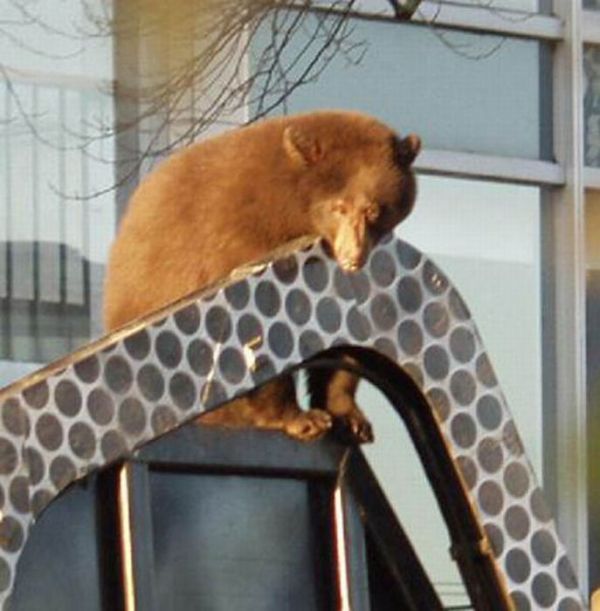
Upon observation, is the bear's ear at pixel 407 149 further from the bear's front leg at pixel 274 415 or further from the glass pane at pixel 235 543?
the glass pane at pixel 235 543

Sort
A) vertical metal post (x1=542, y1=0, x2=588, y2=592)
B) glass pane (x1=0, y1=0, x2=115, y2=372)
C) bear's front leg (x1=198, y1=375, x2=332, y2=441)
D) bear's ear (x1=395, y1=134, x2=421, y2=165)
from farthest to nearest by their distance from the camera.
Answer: vertical metal post (x1=542, y1=0, x2=588, y2=592), glass pane (x1=0, y1=0, x2=115, y2=372), bear's ear (x1=395, y1=134, x2=421, y2=165), bear's front leg (x1=198, y1=375, x2=332, y2=441)

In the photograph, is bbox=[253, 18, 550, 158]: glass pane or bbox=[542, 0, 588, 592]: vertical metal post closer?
bbox=[253, 18, 550, 158]: glass pane

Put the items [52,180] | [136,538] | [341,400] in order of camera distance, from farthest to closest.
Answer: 1. [52,180]
2. [341,400]
3. [136,538]

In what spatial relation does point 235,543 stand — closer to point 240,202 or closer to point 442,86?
point 240,202

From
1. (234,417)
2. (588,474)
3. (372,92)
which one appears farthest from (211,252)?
(372,92)

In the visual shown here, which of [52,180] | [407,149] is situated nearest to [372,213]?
[407,149]

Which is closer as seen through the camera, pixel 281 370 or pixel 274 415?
pixel 281 370

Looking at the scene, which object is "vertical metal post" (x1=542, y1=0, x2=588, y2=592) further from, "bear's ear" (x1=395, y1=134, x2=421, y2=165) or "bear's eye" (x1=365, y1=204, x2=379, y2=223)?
"bear's eye" (x1=365, y1=204, x2=379, y2=223)

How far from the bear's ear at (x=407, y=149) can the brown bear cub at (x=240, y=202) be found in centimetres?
11

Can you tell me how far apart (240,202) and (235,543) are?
2.21 meters

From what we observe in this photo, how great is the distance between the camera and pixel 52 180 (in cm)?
1066

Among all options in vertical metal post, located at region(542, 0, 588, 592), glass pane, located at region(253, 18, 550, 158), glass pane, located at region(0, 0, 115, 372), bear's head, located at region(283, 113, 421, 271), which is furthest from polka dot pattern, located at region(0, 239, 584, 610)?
vertical metal post, located at region(542, 0, 588, 592)

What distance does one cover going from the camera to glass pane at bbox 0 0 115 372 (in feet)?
34.6

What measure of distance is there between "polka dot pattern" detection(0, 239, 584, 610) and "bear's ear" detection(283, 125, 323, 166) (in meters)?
1.76
